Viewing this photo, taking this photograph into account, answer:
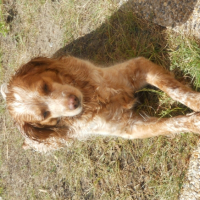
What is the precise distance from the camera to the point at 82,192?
3.85 metres

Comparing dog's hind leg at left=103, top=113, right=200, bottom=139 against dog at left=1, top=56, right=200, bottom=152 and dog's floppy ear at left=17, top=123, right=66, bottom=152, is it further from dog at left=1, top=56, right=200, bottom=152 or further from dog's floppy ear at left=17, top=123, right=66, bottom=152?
dog's floppy ear at left=17, top=123, right=66, bottom=152

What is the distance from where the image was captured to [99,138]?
12.3 feet

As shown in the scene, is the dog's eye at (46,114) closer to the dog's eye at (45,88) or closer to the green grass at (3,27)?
the dog's eye at (45,88)

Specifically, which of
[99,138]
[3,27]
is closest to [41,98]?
[99,138]

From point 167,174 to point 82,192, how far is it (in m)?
1.51

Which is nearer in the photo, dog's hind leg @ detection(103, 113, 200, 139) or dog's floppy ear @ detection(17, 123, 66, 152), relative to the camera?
dog's hind leg @ detection(103, 113, 200, 139)

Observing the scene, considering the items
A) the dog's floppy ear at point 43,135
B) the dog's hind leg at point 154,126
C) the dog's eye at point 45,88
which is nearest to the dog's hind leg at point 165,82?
the dog's hind leg at point 154,126

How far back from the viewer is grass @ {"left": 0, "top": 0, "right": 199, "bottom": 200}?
9.43 feet

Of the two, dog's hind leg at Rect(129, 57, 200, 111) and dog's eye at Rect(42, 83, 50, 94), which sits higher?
dog's hind leg at Rect(129, 57, 200, 111)

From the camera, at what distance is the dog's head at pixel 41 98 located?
2586 mm

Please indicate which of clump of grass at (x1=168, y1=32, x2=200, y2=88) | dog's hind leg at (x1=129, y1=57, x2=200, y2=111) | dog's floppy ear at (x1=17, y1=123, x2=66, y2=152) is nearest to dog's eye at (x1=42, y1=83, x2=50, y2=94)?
dog's floppy ear at (x1=17, y1=123, x2=66, y2=152)

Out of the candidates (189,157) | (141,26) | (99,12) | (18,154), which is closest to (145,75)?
(141,26)

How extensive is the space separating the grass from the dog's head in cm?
101

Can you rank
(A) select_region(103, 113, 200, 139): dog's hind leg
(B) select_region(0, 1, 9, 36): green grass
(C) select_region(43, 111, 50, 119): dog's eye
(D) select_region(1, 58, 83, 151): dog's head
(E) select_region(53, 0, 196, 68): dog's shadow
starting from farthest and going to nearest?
(B) select_region(0, 1, 9, 36): green grass
(E) select_region(53, 0, 196, 68): dog's shadow
(C) select_region(43, 111, 50, 119): dog's eye
(D) select_region(1, 58, 83, 151): dog's head
(A) select_region(103, 113, 200, 139): dog's hind leg
